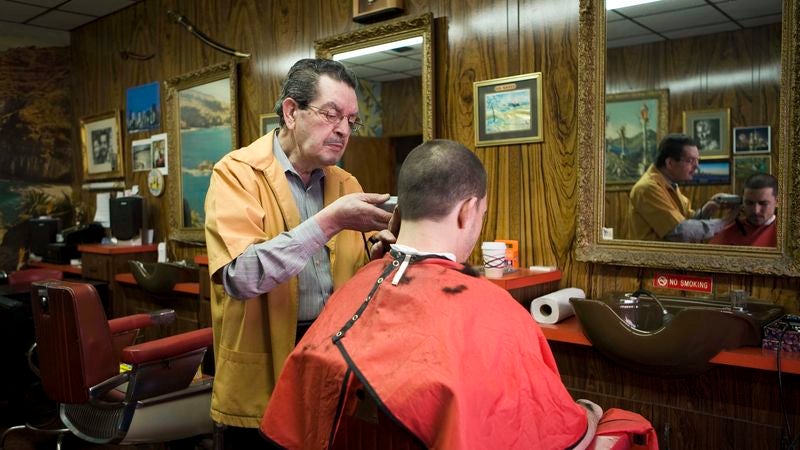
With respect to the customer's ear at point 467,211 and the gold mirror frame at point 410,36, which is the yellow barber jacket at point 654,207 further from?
the customer's ear at point 467,211

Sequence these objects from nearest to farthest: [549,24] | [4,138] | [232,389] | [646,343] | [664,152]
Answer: [232,389] → [646,343] → [664,152] → [549,24] → [4,138]

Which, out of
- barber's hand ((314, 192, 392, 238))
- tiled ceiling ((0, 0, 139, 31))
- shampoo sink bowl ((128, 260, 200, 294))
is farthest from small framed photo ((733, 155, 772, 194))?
tiled ceiling ((0, 0, 139, 31))

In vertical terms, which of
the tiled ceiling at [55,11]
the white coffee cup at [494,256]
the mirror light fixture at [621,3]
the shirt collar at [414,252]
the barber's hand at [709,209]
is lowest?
the white coffee cup at [494,256]

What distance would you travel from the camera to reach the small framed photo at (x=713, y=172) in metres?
2.11

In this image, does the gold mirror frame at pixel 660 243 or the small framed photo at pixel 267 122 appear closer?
the gold mirror frame at pixel 660 243

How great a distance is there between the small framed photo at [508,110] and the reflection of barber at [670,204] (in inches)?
19.4

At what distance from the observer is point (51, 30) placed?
537 centimetres

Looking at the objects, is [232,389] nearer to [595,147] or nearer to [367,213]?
[367,213]

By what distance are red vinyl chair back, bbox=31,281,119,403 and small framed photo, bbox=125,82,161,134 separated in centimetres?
264

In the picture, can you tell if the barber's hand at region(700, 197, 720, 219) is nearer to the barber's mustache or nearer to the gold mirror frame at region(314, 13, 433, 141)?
the gold mirror frame at region(314, 13, 433, 141)

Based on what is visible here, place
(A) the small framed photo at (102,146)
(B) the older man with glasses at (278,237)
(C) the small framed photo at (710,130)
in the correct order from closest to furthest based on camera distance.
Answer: (B) the older man with glasses at (278,237), (C) the small framed photo at (710,130), (A) the small framed photo at (102,146)

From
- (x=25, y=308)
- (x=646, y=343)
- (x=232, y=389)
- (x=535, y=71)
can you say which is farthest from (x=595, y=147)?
(x=25, y=308)

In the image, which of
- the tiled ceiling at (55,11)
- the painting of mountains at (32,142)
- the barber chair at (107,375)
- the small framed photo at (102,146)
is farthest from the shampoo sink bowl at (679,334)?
the painting of mountains at (32,142)

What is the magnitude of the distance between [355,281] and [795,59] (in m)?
1.66
